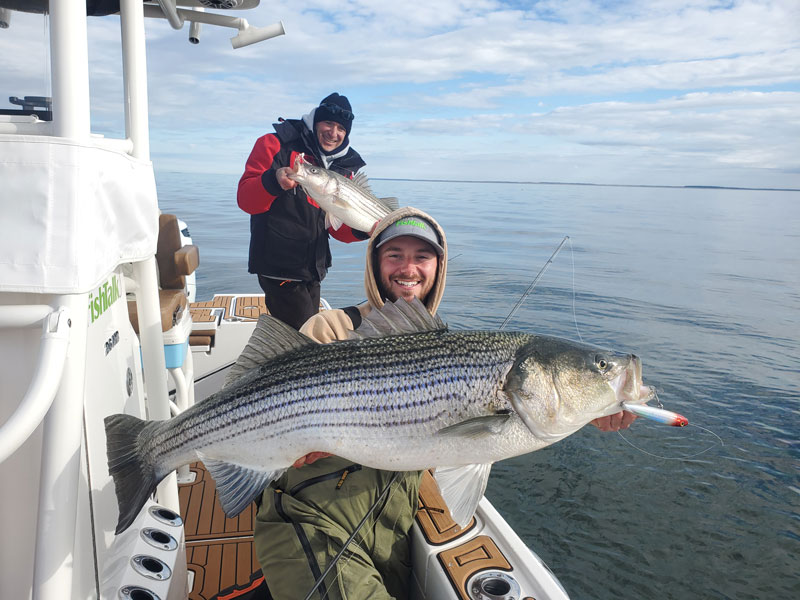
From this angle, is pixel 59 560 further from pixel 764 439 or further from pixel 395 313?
pixel 764 439

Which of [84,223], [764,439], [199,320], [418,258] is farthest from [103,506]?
[764,439]

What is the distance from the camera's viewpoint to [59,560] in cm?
173

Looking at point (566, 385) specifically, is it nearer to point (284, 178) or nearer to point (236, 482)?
point (236, 482)

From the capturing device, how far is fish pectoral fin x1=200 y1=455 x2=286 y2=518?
7.53 ft

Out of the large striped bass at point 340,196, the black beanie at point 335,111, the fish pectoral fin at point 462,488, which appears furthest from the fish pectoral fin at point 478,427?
the black beanie at point 335,111

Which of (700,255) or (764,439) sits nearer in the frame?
(764,439)

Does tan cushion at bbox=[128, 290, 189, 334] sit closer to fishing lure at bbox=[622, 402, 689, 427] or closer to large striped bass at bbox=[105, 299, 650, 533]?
large striped bass at bbox=[105, 299, 650, 533]

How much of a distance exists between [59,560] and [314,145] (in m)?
4.55

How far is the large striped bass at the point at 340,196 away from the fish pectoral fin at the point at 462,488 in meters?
3.35

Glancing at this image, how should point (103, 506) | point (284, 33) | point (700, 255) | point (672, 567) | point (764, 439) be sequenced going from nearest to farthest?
1. point (103, 506)
2. point (284, 33)
3. point (672, 567)
4. point (764, 439)
5. point (700, 255)

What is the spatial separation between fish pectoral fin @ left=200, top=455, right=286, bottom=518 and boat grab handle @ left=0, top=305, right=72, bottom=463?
87cm

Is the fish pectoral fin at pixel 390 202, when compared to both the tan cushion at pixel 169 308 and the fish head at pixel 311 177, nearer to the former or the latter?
the fish head at pixel 311 177

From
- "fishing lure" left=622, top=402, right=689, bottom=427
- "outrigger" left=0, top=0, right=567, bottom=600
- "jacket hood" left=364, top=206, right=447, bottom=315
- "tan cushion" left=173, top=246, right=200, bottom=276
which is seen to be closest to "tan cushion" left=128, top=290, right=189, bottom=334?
"tan cushion" left=173, top=246, right=200, bottom=276

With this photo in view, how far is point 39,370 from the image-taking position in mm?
1569
